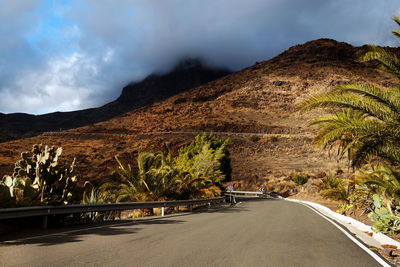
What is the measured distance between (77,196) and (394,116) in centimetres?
1051

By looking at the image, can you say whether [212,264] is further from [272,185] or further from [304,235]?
[272,185]

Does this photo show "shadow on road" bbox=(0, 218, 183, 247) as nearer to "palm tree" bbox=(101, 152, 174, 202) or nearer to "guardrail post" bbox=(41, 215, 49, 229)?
"guardrail post" bbox=(41, 215, 49, 229)

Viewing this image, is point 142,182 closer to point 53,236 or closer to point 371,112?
point 53,236

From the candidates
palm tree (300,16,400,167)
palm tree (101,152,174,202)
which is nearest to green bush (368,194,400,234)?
palm tree (300,16,400,167)

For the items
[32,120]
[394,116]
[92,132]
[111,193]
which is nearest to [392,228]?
[394,116]

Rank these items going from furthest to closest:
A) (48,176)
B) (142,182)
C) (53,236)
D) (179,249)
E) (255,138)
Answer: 1. (255,138)
2. (142,182)
3. (48,176)
4. (53,236)
5. (179,249)

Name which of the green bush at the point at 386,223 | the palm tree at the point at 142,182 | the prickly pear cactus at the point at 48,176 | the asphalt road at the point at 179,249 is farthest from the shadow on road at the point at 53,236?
the palm tree at the point at 142,182

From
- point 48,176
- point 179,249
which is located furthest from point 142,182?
point 179,249

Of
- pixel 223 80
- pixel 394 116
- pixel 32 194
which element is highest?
pixel 223 80

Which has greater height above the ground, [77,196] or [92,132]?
[92,132]

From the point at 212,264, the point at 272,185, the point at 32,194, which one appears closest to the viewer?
the point at 212,264

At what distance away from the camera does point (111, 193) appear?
51.9 feet

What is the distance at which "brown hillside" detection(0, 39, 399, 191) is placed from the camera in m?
61.7

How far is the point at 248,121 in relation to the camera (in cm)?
8525
